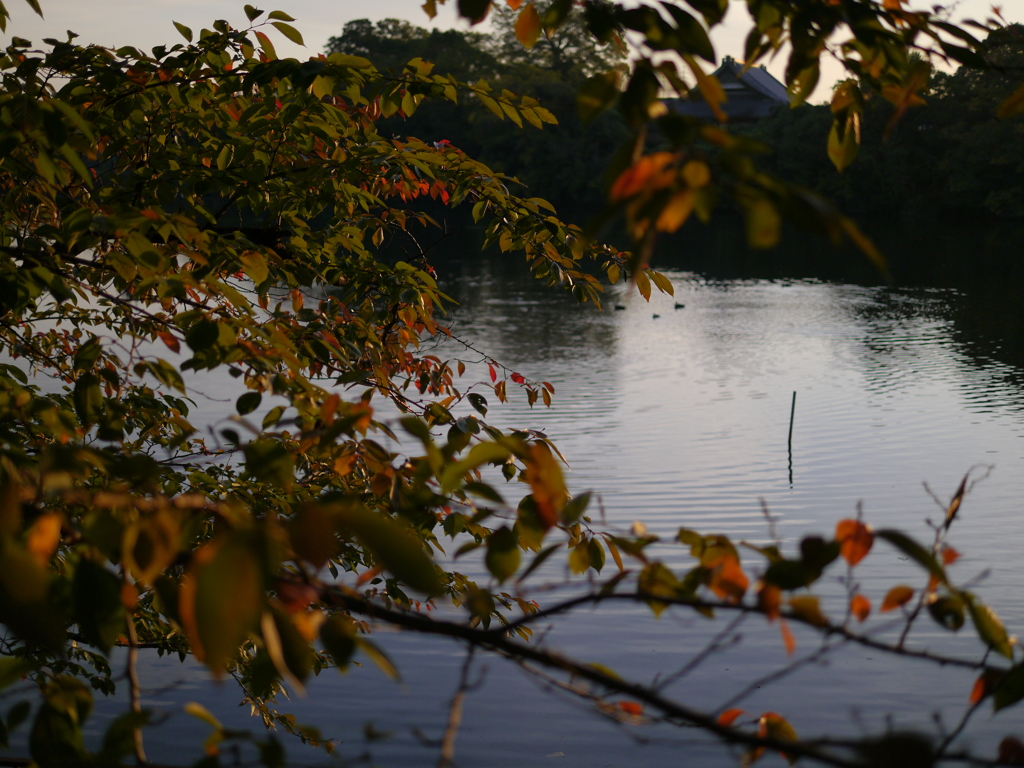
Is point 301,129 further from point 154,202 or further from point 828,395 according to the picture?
point 828,395

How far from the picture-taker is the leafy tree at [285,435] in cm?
77

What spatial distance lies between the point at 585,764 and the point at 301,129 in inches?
173

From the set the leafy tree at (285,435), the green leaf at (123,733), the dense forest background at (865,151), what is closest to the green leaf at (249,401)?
the leafy tree at (285,435)

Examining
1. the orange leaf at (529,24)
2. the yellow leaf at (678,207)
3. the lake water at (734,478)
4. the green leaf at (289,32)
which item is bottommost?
the lake water at (734,478)

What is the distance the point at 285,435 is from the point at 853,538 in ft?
6.85

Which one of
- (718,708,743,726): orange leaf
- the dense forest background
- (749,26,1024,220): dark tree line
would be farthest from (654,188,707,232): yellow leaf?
(749,26,1024,220): dark tree line

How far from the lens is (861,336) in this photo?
73.8 ft

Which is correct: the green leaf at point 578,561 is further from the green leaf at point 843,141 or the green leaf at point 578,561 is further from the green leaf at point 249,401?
the green leaf at point 843,141

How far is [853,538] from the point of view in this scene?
1036mm

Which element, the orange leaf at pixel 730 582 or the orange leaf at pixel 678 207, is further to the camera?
the orange leaf at pixel 730 582

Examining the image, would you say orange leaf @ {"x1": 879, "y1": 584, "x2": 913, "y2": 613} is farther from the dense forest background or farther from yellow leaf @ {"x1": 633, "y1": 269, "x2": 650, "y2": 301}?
the dense forest background

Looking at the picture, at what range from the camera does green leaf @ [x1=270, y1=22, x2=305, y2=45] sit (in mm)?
2496

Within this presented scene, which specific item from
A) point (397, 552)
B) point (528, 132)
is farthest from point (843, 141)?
point (528, 132)

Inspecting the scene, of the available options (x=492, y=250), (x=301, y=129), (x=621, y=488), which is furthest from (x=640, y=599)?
(x=492, y=250)
